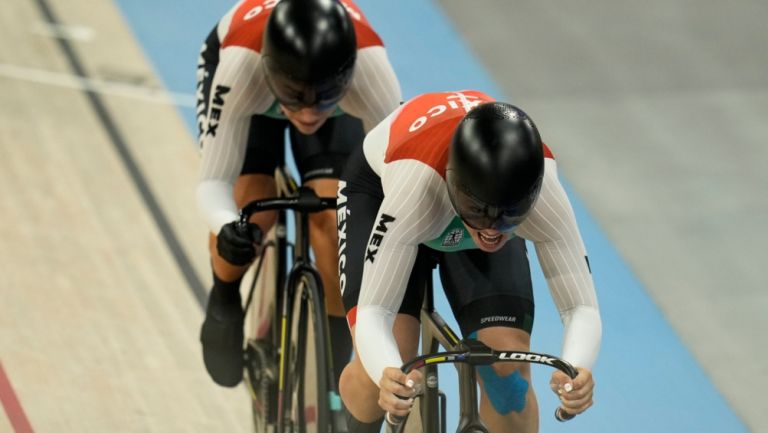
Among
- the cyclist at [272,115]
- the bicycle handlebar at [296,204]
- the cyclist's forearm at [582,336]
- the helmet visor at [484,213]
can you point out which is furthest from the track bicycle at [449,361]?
the cyclist at [272,115]

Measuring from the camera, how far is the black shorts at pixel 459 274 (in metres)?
2.96

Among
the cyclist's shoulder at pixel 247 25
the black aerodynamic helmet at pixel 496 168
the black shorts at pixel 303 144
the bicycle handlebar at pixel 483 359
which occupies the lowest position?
Answer: the black shorts at pixel 303 144

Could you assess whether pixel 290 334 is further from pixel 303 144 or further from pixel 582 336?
pixel 582 336

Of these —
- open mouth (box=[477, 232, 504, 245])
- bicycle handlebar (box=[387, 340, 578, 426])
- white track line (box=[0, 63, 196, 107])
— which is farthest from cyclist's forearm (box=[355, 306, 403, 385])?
white track line (box=[0, 63, 196, 107])

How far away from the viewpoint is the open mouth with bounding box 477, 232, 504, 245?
2.60m

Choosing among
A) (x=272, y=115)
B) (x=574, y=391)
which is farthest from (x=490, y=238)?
(x=272, y=115)

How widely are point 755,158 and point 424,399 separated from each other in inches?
149

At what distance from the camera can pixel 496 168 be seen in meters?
2.47

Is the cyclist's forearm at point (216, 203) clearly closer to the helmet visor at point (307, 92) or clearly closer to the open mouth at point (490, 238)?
the helmet visor at point (307, 92)

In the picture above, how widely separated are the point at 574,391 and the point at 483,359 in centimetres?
20

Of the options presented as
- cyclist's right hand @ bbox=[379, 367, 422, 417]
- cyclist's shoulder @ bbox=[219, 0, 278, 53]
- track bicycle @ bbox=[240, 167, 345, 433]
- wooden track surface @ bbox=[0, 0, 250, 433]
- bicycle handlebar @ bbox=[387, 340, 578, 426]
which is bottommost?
wooden track surface @ bbox=[0, 0, 250, 433]

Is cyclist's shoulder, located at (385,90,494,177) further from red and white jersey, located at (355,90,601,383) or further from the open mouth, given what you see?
the open mouth

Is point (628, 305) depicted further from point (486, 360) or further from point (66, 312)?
point (486, 360)

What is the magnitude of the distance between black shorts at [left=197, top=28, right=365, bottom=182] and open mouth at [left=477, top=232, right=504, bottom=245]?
1.27 meters
